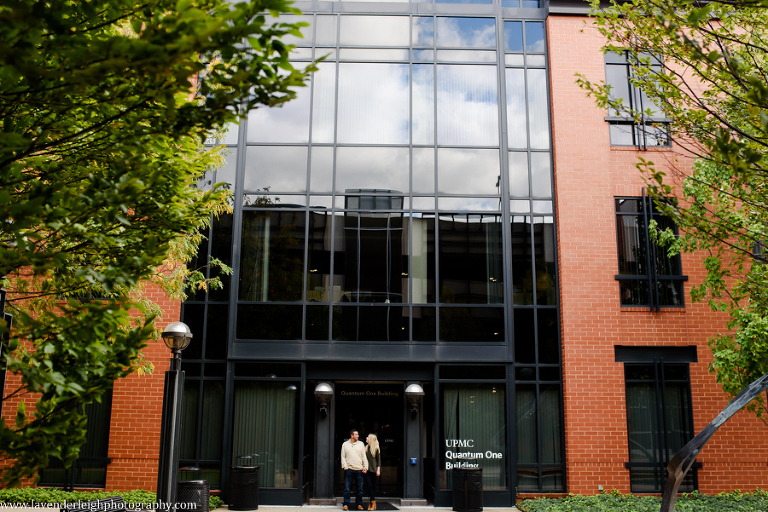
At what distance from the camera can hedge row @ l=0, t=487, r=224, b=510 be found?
41.4 feet

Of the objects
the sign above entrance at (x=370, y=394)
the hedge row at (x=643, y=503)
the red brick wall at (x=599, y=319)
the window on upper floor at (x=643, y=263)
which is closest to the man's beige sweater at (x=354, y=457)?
the sign above entrance at (x=370, y=394)

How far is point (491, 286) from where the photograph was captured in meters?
15.0

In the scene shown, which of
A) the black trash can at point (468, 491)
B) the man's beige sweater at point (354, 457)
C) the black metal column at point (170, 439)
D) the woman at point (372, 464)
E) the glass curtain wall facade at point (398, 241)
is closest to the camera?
the black metal column at point (170, 439)

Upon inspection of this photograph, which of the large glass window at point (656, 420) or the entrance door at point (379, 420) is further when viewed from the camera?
the entrance door at point (379, 420)

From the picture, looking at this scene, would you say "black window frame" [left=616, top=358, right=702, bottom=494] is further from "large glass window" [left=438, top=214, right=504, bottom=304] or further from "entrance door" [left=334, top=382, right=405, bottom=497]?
"entrance door" [left=334, top=382, right=405, bottom=497]

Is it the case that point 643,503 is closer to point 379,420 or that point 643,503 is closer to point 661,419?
point 661,419

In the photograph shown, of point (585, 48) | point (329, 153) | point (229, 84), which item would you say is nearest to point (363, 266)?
point (329, 153)

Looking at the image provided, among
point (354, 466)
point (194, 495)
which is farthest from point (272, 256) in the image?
point (194, 495)

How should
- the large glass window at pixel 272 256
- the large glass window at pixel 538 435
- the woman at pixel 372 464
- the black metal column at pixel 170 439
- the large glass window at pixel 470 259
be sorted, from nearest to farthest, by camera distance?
the black metal column at pixel 170 439, the woman at pixel 372 464, the large glass window at pixel 538 435, the large glass window at pixel 272 256, the large glass window at pixel 470 259

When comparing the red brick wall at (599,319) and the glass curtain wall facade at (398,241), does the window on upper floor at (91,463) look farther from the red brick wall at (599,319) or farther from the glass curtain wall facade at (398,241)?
the red brick wall at (599,319)

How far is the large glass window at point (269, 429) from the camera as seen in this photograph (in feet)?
46.0

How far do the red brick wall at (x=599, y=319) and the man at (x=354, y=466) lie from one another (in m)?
4.73

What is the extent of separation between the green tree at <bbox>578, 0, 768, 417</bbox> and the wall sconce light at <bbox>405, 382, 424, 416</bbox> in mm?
6084

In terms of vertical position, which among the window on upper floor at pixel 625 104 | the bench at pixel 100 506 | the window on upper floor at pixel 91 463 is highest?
the window on upper floor at pixel 625 104
